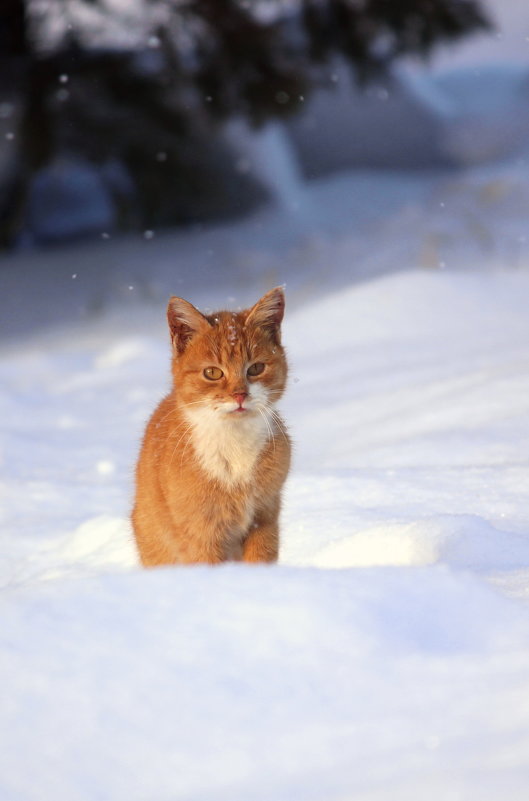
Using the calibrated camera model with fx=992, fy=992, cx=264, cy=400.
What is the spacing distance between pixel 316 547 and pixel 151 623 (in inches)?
50.9

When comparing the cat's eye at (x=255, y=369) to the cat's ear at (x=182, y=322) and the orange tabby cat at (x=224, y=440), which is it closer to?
the orange tabby cat at (x=224, y=440)

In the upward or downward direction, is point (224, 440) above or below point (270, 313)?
below

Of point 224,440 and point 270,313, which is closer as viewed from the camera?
point 224,440

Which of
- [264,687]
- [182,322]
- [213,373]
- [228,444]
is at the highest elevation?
[182,322]

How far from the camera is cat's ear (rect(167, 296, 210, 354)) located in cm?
289

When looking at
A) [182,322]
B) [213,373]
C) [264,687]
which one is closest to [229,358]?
[213,373]

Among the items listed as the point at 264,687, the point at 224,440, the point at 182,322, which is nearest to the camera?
the point at 264,687

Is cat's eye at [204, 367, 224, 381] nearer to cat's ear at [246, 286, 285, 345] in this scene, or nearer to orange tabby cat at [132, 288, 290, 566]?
orange tabby cat at [132, 288, 290, 566]

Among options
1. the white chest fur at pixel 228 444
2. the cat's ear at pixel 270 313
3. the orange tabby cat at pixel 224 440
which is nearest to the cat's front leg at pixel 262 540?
the orange tabby cat at pixel 224 440

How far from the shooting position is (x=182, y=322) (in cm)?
294

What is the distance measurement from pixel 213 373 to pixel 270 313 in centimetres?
27

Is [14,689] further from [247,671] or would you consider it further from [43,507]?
[43,507]

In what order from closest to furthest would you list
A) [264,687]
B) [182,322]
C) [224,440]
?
1. [264,687]
2. [224,440]
3. [182,322]

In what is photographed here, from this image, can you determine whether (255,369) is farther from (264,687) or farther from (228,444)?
(264,687)
